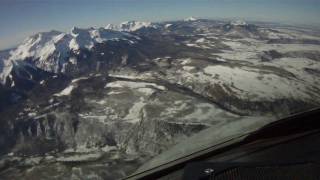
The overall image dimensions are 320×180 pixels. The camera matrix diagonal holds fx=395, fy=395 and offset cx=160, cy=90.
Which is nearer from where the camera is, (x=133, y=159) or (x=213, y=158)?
(x=213, y=158)

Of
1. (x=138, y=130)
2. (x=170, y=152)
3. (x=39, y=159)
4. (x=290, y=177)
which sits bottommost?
(x=39, y=159)

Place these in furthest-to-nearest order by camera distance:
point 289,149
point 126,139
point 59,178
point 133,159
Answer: point 126,139 < point 133,159 < point 59,178 < point 289,149

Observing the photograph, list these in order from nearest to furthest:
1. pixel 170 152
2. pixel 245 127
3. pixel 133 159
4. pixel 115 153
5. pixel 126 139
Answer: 1. pixel 170 152
2. pixel 245 127
3. pixel 133 159
4. pixel 115 153
5. pixel 126 139

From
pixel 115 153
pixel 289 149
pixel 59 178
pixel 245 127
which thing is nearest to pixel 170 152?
pixel 245 127

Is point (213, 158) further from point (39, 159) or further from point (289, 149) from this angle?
point (39, 159)

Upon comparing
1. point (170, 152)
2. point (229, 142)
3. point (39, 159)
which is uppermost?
point (229, 142)

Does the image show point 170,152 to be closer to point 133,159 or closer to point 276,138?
point 276,138

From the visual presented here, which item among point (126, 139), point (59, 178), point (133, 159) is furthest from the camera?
point (126, 139)

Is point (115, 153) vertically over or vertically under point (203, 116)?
under

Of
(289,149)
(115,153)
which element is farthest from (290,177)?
(115,153)
